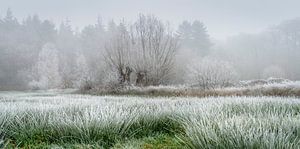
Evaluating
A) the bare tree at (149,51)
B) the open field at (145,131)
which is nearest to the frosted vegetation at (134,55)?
the bare tree at (149,51)

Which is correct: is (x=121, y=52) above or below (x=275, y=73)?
above

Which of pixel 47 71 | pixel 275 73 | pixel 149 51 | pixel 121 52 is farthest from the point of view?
pixel 275 73

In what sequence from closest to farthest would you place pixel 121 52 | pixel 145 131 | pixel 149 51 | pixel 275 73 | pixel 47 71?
pixel 145 131 → pixel 149 51 → pixel 121 52 → pixel 47 71 → pixel 275 73

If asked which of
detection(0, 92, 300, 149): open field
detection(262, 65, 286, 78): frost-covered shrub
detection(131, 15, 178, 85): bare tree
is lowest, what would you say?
detection(262, 65, 286, 78): frost-covered shrub

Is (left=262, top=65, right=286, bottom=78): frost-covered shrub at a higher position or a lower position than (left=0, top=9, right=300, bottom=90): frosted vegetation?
lower

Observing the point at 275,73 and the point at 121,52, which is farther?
the point at 275,73

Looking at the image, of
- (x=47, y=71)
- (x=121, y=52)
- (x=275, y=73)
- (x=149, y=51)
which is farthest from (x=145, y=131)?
(x=275, y=73)

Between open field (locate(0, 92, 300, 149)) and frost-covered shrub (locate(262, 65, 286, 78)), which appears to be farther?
frost-covered shrub (locate(262, 65, 286, 78))

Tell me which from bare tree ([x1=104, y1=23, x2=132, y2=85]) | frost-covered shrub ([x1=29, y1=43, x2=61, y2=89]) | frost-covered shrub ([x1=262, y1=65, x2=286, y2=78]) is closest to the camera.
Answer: bare tree ([x1=104, y1=23, x2=132, y2=85])

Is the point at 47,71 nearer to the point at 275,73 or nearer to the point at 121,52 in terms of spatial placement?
the point at 121,52

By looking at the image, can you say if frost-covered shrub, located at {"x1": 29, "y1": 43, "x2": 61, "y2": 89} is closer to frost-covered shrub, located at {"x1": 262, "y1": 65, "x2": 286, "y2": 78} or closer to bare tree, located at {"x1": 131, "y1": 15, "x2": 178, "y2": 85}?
bare tree, located at {"x1": 131, "y1": 15, "x2": 178, "y2": 85}

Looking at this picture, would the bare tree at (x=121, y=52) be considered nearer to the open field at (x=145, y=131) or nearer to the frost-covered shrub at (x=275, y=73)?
the open field at (x=145, y=131)

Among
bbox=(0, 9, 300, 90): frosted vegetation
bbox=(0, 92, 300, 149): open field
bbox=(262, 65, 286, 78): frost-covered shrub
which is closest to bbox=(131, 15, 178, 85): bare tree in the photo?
bbox=(0, 9, 300, 90): frosted vegetation

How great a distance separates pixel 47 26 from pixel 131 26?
138 ft
